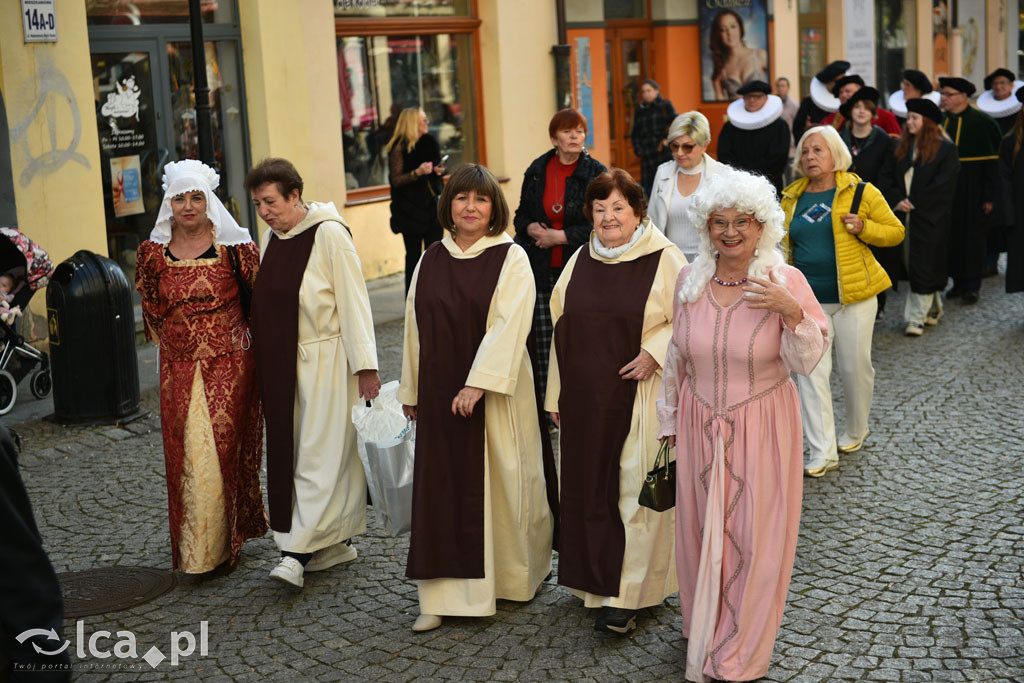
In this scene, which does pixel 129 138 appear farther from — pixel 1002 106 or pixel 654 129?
pixel 1002 106

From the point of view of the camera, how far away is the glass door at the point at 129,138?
39.1 ft

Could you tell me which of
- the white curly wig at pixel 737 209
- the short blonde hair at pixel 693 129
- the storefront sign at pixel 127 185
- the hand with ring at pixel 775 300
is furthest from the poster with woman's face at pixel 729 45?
the hand with ring at pixel 775 300

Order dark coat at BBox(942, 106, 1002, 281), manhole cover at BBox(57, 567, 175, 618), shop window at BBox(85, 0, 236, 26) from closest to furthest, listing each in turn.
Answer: manhole cover at BBox(57, 567, 175, 618) → shop window at BBox(85, 0, 236, 26) → dark coat at BBox(942, 106, 1002, 281)

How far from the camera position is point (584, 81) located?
18875mm

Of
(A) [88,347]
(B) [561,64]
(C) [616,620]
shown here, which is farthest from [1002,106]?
(C) [616,620]

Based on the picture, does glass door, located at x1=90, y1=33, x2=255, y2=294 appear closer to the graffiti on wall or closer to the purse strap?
the graffiti on wall

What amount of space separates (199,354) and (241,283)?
39cm

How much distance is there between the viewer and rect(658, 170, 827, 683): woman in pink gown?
15.1ft

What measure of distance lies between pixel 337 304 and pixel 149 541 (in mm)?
1739

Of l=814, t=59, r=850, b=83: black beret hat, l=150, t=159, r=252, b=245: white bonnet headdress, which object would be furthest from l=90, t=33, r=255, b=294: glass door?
l=150, t=159, r=252, b=245: white bonnet headdress

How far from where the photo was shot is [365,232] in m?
14.6

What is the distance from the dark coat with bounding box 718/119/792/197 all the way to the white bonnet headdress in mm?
6650

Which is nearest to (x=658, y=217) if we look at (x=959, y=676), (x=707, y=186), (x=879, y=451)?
(x=879, y=451)

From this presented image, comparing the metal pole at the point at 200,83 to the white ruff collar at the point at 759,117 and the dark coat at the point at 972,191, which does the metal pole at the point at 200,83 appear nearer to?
the white ruff collar at the point at 759,117
